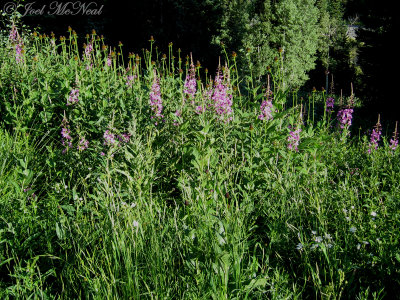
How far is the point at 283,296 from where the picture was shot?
199cm

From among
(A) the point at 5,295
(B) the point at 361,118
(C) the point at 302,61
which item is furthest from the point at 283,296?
(C) the point at 302,61

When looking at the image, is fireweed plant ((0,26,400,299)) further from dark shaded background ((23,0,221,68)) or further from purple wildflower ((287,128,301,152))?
dark shaded background ((23,0,221,68))

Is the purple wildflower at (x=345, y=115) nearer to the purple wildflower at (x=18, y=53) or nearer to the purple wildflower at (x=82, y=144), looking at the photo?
the purple wildflower at (x=82, y=144)

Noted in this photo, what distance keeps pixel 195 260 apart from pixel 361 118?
34.9ft

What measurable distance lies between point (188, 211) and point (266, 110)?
1242 mm

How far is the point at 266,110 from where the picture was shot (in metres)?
3.15

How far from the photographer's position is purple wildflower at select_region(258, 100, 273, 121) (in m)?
3.15

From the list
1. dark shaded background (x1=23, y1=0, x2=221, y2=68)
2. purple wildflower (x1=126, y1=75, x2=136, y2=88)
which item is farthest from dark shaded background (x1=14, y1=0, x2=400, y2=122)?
purple wildflower (x1=126, y1=75, x2=136, y2=88)

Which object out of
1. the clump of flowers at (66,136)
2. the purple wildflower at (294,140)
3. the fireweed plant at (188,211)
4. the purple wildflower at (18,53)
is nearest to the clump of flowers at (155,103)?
the fireweed plant at (188,211)

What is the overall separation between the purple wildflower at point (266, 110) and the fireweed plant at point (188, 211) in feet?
0.04

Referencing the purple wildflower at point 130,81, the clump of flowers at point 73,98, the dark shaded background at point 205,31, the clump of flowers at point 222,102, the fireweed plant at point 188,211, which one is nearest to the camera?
the fireweed plant at point 188,211

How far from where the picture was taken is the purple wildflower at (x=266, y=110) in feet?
10.3

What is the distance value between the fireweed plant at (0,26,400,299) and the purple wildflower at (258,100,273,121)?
11 millimetres

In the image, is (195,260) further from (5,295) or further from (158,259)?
(5,295)
